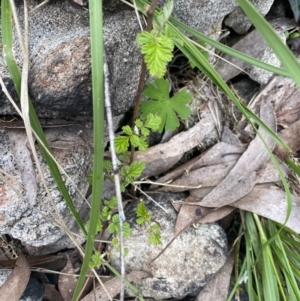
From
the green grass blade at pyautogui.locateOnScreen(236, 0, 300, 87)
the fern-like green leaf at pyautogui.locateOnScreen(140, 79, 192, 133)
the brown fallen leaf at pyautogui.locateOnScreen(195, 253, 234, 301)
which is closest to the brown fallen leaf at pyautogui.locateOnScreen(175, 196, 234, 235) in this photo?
the brown fallen leaf at pyautogui.locateOnScreen(195, 253, 234, 301)

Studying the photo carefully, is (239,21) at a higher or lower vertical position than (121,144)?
higher

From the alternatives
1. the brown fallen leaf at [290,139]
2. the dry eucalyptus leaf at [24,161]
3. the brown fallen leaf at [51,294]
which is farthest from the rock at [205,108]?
the brown fallen leaf at [51,294]

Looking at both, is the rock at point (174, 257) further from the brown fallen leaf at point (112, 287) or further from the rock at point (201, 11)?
the rock at point (201, 11)

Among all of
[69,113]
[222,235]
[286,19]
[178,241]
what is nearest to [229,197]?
[222,235]

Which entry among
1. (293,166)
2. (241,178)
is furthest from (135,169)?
(293,166)

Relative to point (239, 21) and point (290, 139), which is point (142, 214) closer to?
point (290, 139)

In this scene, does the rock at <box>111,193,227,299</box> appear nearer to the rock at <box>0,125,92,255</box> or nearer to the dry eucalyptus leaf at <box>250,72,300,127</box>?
the rock at <box>0,125,92,255</box>
